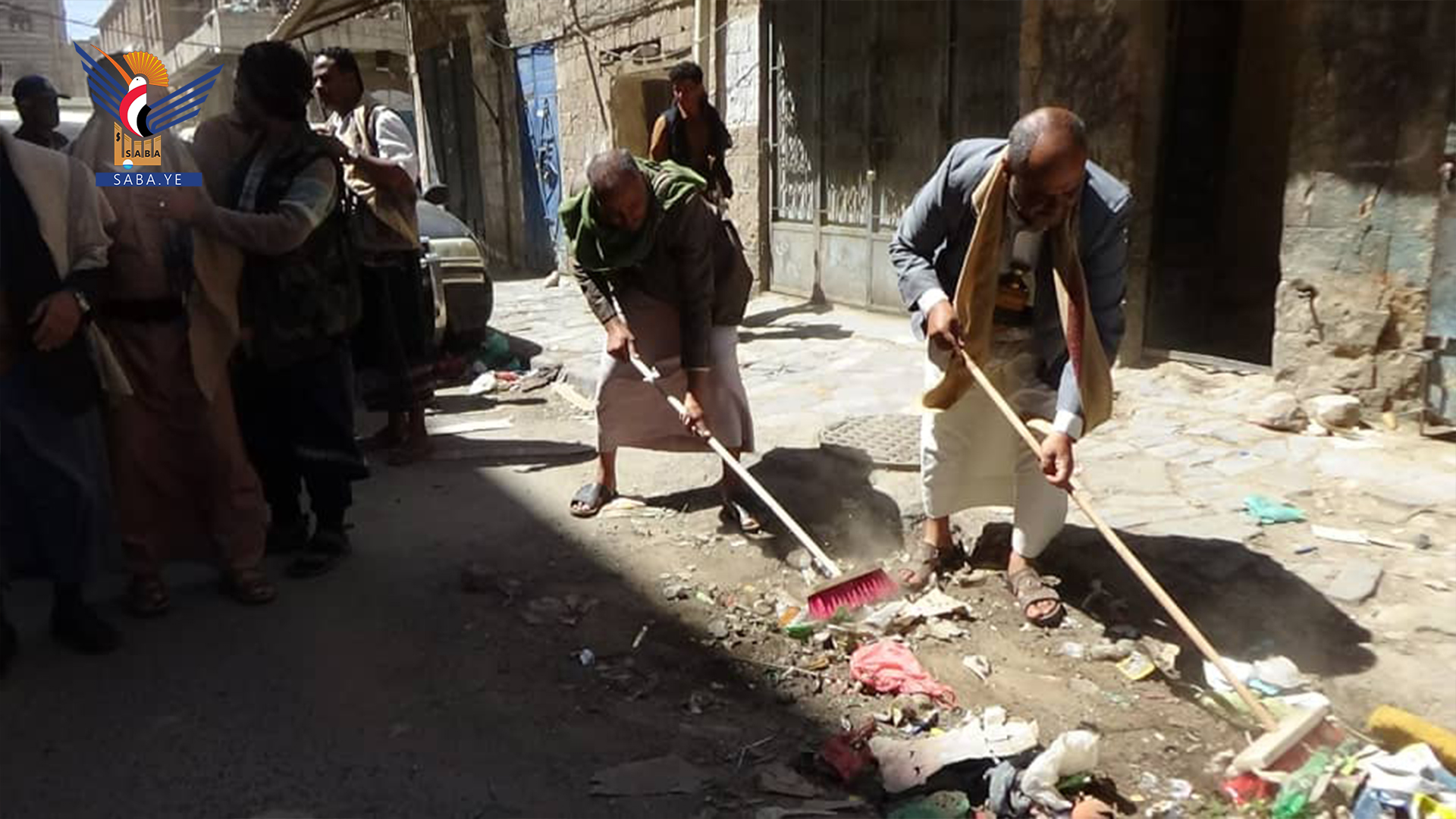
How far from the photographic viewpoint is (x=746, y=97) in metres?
9.12

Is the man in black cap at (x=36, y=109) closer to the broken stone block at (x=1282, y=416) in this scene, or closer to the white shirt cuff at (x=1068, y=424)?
the white shirt cuff at (x=1068, y=424)

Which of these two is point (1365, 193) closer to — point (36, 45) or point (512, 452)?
point (512, 452)

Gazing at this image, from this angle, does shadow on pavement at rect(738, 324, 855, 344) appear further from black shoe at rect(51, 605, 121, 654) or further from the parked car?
black shoe at rect(51, 605, 121, 654)

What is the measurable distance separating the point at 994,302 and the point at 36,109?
5128 mm

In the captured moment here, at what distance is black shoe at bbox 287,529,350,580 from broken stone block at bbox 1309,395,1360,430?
436cm

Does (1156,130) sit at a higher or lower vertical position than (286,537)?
higher

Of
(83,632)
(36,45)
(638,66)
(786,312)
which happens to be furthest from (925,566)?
(36,45)

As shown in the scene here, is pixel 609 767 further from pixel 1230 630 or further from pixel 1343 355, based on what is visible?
pixel 1343 355

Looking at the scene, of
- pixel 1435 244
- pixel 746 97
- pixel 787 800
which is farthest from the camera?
pixel 746 97

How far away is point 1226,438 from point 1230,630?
1734mm

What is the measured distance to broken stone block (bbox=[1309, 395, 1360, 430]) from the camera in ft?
16.2

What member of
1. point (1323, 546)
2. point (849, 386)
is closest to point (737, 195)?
point (849, 386)

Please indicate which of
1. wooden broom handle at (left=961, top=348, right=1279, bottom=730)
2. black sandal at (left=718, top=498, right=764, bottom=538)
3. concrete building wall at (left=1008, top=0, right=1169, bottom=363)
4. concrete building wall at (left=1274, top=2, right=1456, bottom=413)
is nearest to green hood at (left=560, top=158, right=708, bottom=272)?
black sandal at (left=718, top=498, right=764, bottom=538)

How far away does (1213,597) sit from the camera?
3.56 meters
